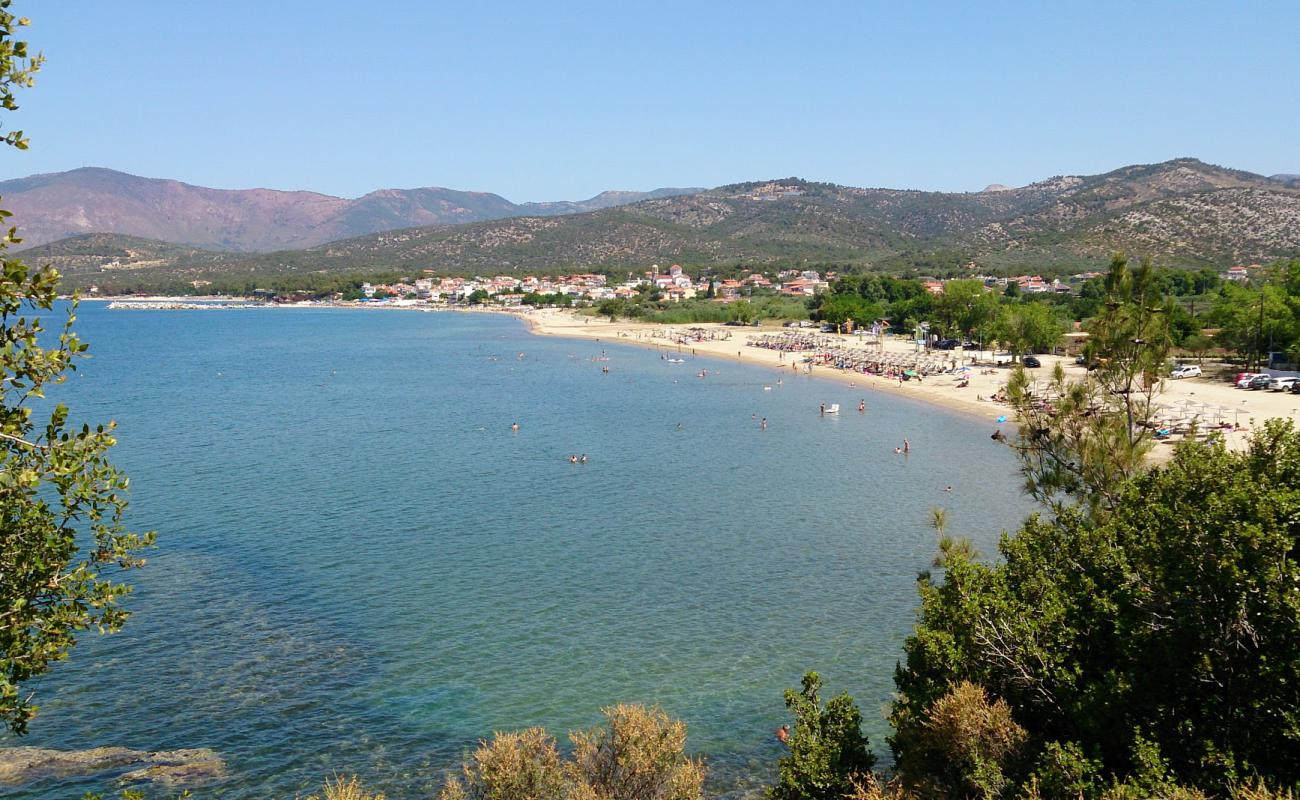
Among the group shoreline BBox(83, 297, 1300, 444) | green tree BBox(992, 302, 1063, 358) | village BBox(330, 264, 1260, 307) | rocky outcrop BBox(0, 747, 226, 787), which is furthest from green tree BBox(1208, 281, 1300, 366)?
rocky outcrop BBox(0, 747, 226, 787)

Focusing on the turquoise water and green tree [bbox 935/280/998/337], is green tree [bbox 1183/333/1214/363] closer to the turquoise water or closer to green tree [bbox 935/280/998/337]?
green tree [bbox 935/280/998/337]

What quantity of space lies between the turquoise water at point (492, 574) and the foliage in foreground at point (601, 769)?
15.4 feet

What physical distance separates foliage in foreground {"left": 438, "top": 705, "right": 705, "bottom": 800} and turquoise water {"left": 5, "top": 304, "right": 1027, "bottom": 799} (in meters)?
4.69

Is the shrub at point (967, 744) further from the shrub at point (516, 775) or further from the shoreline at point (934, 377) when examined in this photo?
the shoreline at point (934, 377)

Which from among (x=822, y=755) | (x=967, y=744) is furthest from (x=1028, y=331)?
(x=967, y=744)

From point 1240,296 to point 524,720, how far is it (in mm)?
62315

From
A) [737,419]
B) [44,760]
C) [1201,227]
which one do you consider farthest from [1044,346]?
[1201,227]

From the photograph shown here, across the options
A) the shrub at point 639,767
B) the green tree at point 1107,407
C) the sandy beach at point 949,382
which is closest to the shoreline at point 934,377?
the sandy beach at point 949,382

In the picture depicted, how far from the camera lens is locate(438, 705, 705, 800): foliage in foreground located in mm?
9664

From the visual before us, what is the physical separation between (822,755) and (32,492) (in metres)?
8.67

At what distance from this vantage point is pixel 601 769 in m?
10.4

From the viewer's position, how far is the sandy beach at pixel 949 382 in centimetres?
4094

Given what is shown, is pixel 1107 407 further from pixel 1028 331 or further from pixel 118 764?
pixel 1028 331

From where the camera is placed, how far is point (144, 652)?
1927 cm
